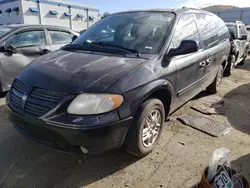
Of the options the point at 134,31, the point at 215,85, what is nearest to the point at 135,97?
the point at 134,31

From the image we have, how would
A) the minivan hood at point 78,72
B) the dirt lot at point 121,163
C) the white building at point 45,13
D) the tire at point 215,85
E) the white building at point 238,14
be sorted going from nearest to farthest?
the minivan hood at point 78,72, the dirt lot at point 121,163, the tire at point 215,85, the white building at point 45,13, the white building at point 238,14

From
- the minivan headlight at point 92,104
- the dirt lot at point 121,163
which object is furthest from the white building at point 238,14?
the minivan headlight at point 92,104

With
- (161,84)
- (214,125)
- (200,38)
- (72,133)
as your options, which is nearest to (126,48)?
(161,84)

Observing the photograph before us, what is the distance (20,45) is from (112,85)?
3.53 m

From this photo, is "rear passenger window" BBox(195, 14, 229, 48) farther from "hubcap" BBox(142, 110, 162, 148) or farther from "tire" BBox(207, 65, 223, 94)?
"hubcap" BBox(142, 110, 162, 148)

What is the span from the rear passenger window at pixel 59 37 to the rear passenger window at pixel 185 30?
3.38 metres

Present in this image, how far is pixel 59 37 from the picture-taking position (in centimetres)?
563

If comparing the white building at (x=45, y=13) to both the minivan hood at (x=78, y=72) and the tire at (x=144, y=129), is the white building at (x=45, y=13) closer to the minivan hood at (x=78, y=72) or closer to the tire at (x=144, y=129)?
the minivan hood at (x=78, y=72)

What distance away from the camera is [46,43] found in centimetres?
523

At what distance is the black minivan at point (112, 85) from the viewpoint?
2.08 meters

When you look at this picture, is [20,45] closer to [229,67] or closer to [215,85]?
[215,85]

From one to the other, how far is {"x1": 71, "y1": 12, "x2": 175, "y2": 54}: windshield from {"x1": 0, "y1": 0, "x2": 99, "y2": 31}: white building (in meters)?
26.0

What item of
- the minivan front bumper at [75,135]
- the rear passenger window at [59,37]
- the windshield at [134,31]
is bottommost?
the minivan front bumper at [75,135]

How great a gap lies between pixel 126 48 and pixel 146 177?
1589 mm
